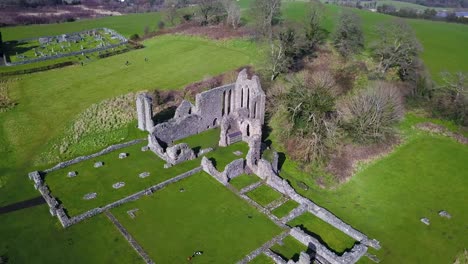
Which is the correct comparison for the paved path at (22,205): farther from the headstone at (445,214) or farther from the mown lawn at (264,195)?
the headstone at (445,214)

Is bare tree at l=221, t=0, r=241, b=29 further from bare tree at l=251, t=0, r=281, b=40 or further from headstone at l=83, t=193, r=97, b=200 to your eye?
headstone at l=83, t=193, r=97, b=200

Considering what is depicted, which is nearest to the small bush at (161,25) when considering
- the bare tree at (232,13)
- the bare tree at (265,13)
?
the bare tree at (232,13)

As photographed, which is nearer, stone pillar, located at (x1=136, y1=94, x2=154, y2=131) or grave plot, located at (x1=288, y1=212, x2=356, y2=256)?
grave plot, located at (x1=288, y1=212, x2=356, y2=256)

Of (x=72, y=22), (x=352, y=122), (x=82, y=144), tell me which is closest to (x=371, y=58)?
(x=352, y=122)

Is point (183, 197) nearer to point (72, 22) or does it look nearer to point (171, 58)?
point (171, 58)

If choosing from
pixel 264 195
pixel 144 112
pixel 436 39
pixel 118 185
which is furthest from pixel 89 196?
pixel 436 39

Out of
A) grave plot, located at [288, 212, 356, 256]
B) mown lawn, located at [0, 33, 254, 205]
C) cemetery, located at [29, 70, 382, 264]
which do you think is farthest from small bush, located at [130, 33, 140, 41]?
grave plot, located at [288, 212, 356, 256]

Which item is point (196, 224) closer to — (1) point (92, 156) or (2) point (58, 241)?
(2) point (58, 241)

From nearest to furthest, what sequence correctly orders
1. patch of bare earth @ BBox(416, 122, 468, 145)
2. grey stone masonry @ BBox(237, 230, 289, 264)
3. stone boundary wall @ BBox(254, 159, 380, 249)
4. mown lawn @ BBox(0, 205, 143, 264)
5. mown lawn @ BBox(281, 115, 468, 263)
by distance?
mown lawn @ BBox(0, 205, 143, 264) < grey stone masonry @ BBox(237, 230, 289, 264) < stone boundary wall @ BBox(254, 159, 380, 249) < mown lawn @ BBox(281, 115, 468, 263) < patch of bare earth @ BBox(416, 122, 468, 145)
